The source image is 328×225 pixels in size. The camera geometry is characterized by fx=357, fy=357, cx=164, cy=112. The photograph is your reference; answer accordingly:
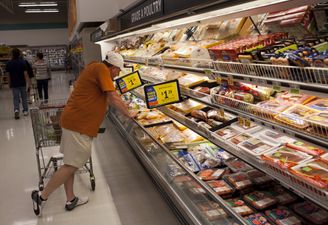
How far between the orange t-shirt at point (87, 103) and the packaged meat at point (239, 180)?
1371 mm

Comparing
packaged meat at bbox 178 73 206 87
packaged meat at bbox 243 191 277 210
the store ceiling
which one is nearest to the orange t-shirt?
packaged meat at bbox 178 73 206 87

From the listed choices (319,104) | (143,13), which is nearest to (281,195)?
(319,104)

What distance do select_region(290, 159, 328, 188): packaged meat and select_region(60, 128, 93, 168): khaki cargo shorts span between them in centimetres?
216

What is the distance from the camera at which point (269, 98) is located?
2.26m

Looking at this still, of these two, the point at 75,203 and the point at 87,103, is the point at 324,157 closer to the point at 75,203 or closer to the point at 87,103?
the point at 87,103

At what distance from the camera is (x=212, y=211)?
2.27m

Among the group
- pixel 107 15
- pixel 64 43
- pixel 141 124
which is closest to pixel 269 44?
pixel 141 124

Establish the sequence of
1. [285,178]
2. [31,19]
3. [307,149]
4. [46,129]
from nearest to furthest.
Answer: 1. [285,178]
2. [307,149]
3. [46,129]
4. [31,19]

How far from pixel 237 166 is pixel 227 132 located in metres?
0.41

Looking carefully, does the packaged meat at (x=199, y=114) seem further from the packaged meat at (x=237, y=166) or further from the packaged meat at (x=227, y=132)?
the packaged meat at (x=227, y=132)

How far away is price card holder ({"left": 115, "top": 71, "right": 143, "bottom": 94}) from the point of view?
3.76 m

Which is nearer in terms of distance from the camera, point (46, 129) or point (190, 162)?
point (190, 162)

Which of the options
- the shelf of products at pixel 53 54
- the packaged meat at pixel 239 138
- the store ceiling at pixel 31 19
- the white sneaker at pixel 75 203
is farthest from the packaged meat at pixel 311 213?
the shelf of products at pixel 53 54

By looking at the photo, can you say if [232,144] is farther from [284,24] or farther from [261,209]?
[284,24]
